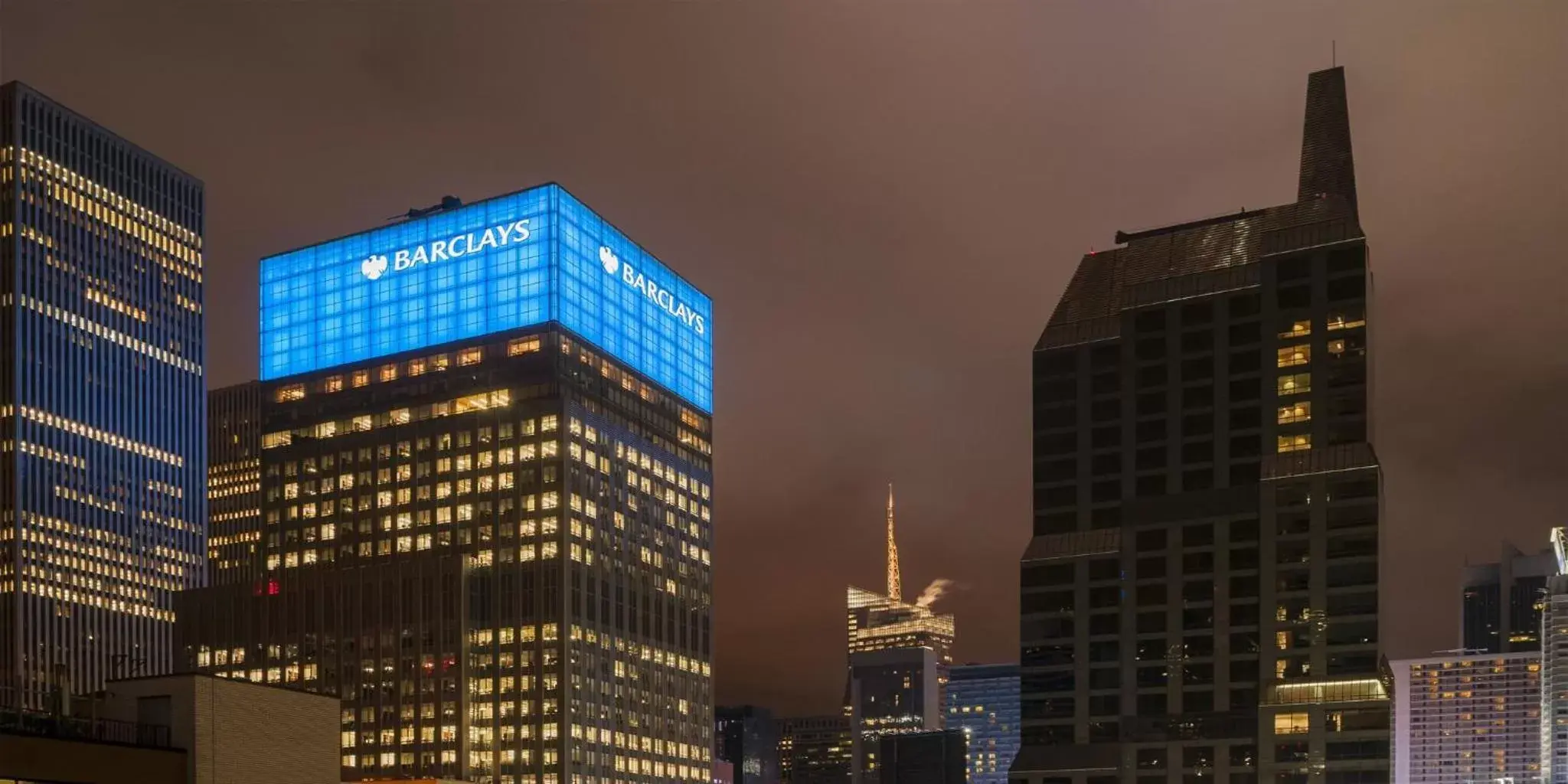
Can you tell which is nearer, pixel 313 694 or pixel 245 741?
pixel 245 741

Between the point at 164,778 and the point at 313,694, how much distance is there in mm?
14666

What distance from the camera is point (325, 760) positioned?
346ft

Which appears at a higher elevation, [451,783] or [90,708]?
[90,708]

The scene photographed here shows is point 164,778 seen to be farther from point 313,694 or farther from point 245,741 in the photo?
point 313,694

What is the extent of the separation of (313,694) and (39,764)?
22711 millimetres

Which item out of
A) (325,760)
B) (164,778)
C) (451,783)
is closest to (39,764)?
(164,778)

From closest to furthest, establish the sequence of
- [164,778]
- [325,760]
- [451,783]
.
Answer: [164,778] < [325,760] < [451,783]

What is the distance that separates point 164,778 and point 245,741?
5.86 m

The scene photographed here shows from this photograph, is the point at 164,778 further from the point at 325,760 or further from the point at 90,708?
Result: the point at 325,760

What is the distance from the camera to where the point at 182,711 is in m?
95.6

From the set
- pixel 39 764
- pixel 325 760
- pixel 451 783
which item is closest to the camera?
pixel 39 764

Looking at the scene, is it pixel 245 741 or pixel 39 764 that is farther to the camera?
pixel 245 741

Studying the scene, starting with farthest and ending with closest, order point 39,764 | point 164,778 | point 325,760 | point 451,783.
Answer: point 451,783
point 325,760
point 164,778
point 39,764

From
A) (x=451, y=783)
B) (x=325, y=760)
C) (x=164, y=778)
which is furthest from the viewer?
(x=451, y=783)
